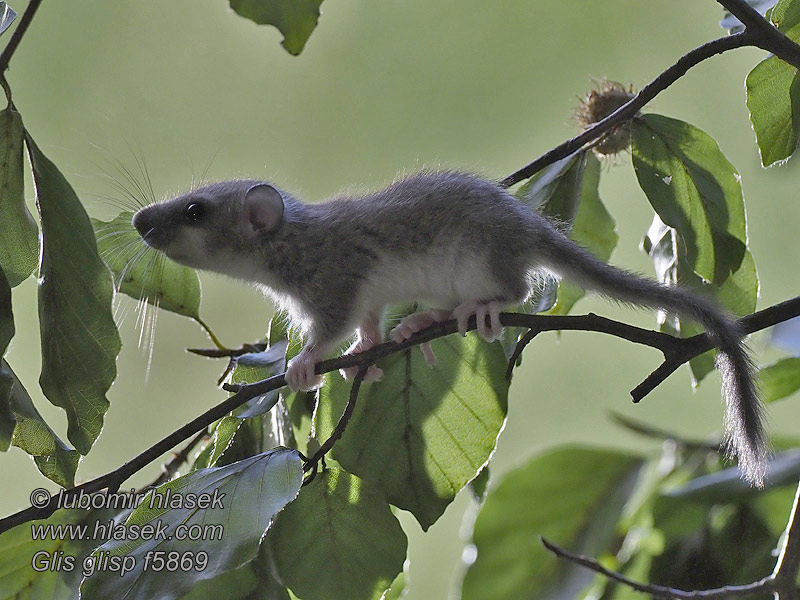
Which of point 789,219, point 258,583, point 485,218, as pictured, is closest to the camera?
point 258,583

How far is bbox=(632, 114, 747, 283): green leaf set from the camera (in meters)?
1.34

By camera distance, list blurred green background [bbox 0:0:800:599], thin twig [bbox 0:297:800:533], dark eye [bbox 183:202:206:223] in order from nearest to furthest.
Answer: thin twig [bbox 0:297:800:533], dark eye [bbox 183:202:206:223], blurred green background [bbox 0:0:800:599]

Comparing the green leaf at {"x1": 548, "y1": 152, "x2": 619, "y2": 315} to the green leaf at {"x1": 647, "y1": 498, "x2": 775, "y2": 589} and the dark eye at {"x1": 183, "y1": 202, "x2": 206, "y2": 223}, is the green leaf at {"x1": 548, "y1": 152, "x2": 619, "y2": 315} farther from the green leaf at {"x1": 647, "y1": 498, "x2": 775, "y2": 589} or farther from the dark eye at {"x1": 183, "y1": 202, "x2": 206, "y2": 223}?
the dark eye at {"x1": 183, "y1": 202, "x2": 206, "y2": 223}

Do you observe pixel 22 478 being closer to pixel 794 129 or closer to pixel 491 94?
pixel 491 94

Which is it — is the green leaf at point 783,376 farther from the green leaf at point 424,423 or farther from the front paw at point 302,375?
the front paw at point 302,375

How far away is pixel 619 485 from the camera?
77.5 inches

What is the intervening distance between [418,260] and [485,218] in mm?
124

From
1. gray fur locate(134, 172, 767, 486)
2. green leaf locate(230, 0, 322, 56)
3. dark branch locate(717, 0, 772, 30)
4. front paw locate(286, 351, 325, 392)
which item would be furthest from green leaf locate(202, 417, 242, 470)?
dark branch locate(717, 0, 772, 30)

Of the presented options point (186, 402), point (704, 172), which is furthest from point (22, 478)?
point (704, 172)

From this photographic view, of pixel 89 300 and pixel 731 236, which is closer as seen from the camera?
pixel 89 300

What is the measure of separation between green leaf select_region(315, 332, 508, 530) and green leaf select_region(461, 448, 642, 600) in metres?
0.60

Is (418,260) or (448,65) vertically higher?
(448,65)

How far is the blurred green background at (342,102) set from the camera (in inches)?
125

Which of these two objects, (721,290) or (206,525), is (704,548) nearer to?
(721,290)
